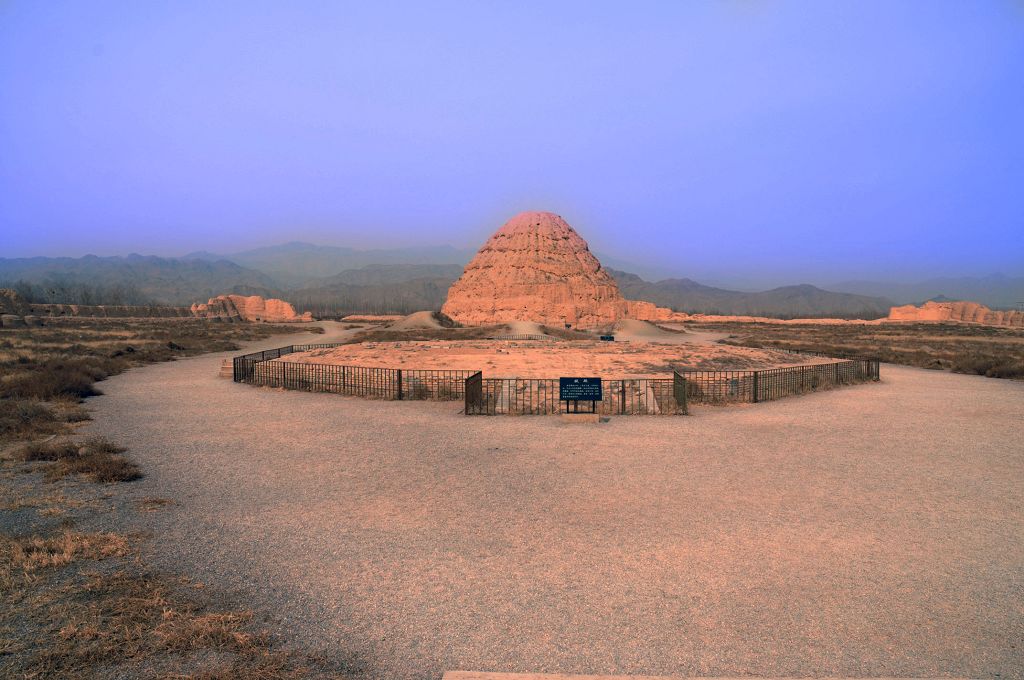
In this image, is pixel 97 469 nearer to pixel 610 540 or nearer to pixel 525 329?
pixel 610 540

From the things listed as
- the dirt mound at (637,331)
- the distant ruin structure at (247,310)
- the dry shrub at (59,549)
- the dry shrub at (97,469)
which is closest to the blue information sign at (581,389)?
the dry shrub at (97,469)

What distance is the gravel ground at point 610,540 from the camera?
4523 mm

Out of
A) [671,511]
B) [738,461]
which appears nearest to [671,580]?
[671,511]

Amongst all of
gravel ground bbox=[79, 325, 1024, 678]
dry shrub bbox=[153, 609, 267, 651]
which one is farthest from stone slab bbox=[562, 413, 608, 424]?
dry shrub bbox=[153, 609, 267, 651]

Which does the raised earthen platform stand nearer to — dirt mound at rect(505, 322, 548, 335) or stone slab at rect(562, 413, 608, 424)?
stone slab at rect(562, 413, 608, 424)

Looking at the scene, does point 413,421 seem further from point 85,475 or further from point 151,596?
point 151,596

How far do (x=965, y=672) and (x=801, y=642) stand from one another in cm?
110

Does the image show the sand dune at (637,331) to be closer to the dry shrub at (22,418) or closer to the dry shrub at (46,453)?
the dry shrub at (22,418)

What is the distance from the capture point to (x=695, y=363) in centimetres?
2448

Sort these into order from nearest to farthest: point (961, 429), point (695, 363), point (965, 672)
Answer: point (965, 672)
point (961, 429)
point (695, 363)

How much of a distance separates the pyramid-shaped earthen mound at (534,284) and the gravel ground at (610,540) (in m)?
54.6

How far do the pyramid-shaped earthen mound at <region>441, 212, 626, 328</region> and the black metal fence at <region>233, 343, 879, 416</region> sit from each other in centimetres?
4537

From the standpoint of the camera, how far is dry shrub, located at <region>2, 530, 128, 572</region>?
5.67 m

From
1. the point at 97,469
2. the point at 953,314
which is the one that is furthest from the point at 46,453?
the point at 953,314
